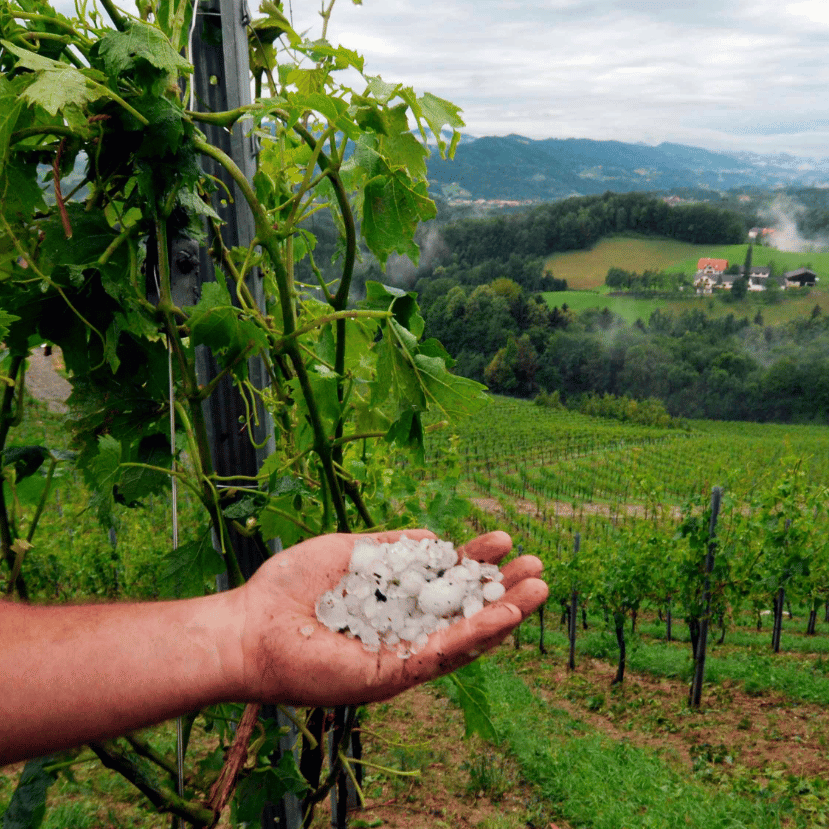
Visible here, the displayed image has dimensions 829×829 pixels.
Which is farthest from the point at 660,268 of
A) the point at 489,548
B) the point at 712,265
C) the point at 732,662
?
the point at 489,548

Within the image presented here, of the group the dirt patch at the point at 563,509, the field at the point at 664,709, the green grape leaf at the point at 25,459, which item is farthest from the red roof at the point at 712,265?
the green grape leaf at the point at 25,459

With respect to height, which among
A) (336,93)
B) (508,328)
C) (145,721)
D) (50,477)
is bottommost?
(508,328)

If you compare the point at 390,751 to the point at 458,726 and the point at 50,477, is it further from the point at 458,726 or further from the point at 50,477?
the point at 50,477

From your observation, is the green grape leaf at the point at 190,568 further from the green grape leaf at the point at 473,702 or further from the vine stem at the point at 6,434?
the green grape leaf at the point at 473,702

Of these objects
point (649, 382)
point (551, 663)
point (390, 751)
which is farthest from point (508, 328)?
point (390, 751)

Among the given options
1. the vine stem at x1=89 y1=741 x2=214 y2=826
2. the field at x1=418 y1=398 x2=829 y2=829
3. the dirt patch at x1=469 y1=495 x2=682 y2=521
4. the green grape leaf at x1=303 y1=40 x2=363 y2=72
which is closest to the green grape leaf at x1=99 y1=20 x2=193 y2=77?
the green grape leaf at x1=303 y1=40 x2=363 y2=72

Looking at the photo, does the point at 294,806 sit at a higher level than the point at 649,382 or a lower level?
higher
